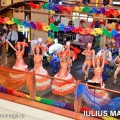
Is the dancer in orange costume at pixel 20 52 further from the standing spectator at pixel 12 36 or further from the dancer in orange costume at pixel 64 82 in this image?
the dancer in orange costume at pixel 64 82

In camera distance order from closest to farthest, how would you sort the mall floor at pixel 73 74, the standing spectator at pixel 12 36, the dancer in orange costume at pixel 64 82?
the dancer in orange costume at pixel 64 82
the mall floor at pixel 73 74
the standing spectator at pixel 12 36

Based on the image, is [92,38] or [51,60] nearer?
[51,60]

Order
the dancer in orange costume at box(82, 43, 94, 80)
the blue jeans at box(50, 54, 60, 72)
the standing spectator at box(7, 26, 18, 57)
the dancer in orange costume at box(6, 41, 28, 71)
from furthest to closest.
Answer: the standing spectator at box(7, 26, 18, 57) → the blue jeans at box(50, 54, 60, 72) → the dancer in orange costume at box(6, 41, 28, 71) → the dancer in orange costume at box(82, 43, 94, 80)

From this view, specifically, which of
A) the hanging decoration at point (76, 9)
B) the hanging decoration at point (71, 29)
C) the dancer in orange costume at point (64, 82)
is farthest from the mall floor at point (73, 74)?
the hanging decoration at point (76, 9)

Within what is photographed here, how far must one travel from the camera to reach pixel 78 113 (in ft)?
21.9

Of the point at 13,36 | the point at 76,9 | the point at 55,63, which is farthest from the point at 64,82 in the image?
the point at 76,9

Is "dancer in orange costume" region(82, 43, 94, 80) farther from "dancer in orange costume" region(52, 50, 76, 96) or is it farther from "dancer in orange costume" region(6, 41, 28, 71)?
"dancer in orange costume" region(6, 41, 28, 71)

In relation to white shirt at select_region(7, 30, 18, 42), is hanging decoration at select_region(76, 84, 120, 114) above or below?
below

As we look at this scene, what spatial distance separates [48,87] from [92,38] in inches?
219

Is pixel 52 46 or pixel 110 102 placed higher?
pixel 52 46

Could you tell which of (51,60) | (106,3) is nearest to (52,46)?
(51,60)

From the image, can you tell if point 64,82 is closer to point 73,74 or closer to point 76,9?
point 73,74

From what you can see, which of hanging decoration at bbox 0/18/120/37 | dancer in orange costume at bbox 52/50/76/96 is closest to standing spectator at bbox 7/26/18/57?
hanging decoration at bbox 0/18/120/37

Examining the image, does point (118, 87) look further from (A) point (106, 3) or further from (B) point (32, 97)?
(A) point (106, 3)
